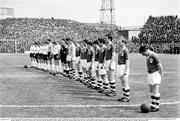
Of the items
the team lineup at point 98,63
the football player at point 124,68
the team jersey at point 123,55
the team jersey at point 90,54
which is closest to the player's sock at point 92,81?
the team lineup at point 98,63

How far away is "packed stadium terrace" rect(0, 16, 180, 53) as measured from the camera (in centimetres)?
6950

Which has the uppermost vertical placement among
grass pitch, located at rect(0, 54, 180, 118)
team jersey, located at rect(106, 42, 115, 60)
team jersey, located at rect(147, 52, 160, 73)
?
team jersey, located at rect(106, 42, 115, 60)

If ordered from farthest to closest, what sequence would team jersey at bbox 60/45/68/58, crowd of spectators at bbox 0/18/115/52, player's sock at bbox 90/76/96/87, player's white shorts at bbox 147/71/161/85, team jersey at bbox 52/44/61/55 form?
1. crowd of spectators at bbox 0/18/115/52
2. team jersey at bbox 52/44/61/55
3. team jersey at bbox 60/45/68/58
4. player's sock at bbox 90/76/96/87
5. player's white shorts at bbox 147/71/161/85

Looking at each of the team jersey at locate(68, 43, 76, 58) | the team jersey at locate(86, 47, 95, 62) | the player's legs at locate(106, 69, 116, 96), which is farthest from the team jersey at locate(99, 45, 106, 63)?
the team jersey at locate(68, 43, 76, 58)

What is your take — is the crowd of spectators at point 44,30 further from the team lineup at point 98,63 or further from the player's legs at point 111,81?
the player's legs at point 111,81

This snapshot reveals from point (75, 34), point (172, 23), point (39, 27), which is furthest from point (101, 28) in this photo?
point (172, 23)

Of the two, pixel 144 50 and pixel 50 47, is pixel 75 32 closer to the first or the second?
pixel 50 47

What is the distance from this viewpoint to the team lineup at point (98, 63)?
9.80m

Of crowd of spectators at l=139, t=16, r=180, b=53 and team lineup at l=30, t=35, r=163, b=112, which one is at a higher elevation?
crowd of spectators at l=139, t=16, r=180, b=53

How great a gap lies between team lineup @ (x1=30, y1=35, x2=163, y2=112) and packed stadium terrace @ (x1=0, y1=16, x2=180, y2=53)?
135 feet

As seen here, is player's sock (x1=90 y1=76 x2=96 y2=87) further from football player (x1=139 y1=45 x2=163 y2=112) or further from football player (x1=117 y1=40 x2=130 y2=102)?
football player (x1=139 y1=45 x2=163 y2=112)

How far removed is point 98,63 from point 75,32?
83491 millimetres

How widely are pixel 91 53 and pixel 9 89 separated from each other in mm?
4006

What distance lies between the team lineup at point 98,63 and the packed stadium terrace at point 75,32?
135 feet
